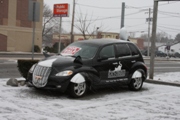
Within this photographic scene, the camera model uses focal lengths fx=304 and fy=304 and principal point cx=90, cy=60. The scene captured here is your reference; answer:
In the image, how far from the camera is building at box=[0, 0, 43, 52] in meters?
41.2

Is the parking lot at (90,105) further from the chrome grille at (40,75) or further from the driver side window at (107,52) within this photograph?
the driver side window at (107,52)

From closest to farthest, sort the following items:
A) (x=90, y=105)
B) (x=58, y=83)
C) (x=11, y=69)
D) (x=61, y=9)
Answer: (x=90, y=105), (x=58, y=83), (x=11, y=69), (x=61, y=9)

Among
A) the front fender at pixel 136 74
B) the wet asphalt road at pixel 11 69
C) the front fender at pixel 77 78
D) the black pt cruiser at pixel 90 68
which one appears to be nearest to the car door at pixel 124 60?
Result: the black pt cruiser at pixel 90 68

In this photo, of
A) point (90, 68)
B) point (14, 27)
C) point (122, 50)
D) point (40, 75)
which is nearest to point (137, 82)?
point (122, 50)

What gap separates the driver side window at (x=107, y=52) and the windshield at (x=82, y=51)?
0.24 metres

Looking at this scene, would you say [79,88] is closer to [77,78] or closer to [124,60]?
[77,78]

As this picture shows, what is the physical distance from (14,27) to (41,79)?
3552 centimetres

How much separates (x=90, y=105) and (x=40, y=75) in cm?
175

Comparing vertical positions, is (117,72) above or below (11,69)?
above

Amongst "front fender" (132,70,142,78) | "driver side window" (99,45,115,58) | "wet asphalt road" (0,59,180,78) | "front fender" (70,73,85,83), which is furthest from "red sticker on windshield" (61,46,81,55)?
"wet asphalt road" (0,59,180,78)

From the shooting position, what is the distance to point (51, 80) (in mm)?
8172

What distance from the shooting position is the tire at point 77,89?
8266 mm

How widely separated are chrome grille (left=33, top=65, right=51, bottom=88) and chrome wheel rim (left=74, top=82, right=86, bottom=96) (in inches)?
33.2

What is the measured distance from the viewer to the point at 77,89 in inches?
332
